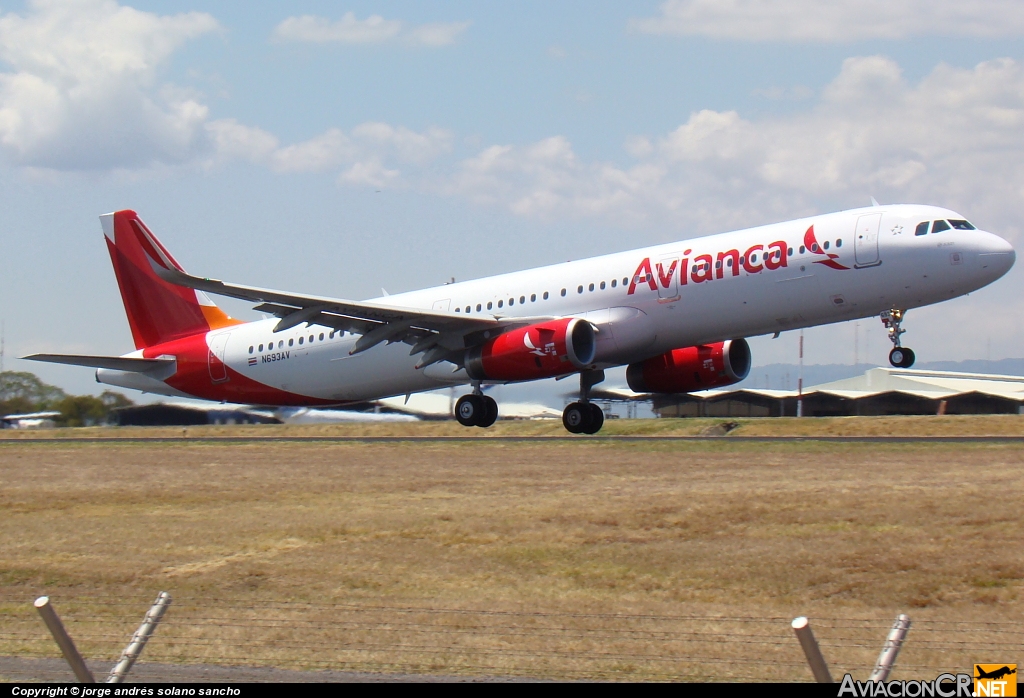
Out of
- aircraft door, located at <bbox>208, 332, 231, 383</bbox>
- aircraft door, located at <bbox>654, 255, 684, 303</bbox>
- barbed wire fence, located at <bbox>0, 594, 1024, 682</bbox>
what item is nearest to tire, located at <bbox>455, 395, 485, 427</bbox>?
aircraft door, located at <bbox>654, 255, 684, 303</bbox>

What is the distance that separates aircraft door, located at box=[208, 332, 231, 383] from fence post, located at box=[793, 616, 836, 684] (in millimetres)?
32376

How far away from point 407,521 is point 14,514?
11.1m

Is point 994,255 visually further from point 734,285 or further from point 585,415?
point 585,415

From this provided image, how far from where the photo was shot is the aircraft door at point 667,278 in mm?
28875

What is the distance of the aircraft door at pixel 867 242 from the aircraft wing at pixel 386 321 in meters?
8.20

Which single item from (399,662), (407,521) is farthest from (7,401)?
(399,662)

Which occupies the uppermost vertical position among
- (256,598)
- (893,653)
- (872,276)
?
(872,276)

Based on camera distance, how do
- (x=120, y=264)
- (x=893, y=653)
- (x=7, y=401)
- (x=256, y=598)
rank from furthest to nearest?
(x=7, y=401)
(x=120, y=264)
(x=256, y=598)
(x=893, y=653)

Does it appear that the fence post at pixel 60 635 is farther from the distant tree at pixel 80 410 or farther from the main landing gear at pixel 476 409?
the distant tree at pixel 80 410

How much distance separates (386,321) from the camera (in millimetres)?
30906

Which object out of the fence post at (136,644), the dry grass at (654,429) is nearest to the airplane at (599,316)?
the fence post at (136,644)

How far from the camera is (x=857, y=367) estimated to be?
373 ft

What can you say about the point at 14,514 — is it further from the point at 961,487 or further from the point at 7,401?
the point at 7,401

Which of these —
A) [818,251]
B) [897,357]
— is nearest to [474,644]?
[818,251]
